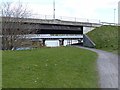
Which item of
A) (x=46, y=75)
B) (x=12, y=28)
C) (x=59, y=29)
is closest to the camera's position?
(x=46, y=75)

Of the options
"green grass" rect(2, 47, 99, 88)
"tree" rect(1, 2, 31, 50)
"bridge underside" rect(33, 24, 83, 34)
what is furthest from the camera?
"bridge underside" rect(33, 24, 83, 34)

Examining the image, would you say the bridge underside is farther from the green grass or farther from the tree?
the green grass

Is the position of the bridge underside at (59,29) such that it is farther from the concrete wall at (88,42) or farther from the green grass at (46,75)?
the green grass at (46,75)

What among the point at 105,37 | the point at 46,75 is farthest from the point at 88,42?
the point at 46,75

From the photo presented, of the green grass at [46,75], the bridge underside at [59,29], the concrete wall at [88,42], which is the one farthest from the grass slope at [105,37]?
the green grass at [46,75]

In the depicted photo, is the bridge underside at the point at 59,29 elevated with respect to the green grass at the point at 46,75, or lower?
elevated

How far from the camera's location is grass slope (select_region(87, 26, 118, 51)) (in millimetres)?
40812

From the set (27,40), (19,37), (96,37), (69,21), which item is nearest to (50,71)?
(19,37)

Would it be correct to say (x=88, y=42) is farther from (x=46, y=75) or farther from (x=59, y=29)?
(x=46, y=75)

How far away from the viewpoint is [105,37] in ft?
151

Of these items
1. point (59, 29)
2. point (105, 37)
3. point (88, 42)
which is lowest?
point (88, 42)

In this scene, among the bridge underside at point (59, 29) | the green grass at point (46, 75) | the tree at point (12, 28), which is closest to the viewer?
the green grass at point (46, 75)

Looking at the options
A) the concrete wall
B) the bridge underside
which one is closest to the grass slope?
the concrete wall

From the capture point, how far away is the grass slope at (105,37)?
40812 millimetres
